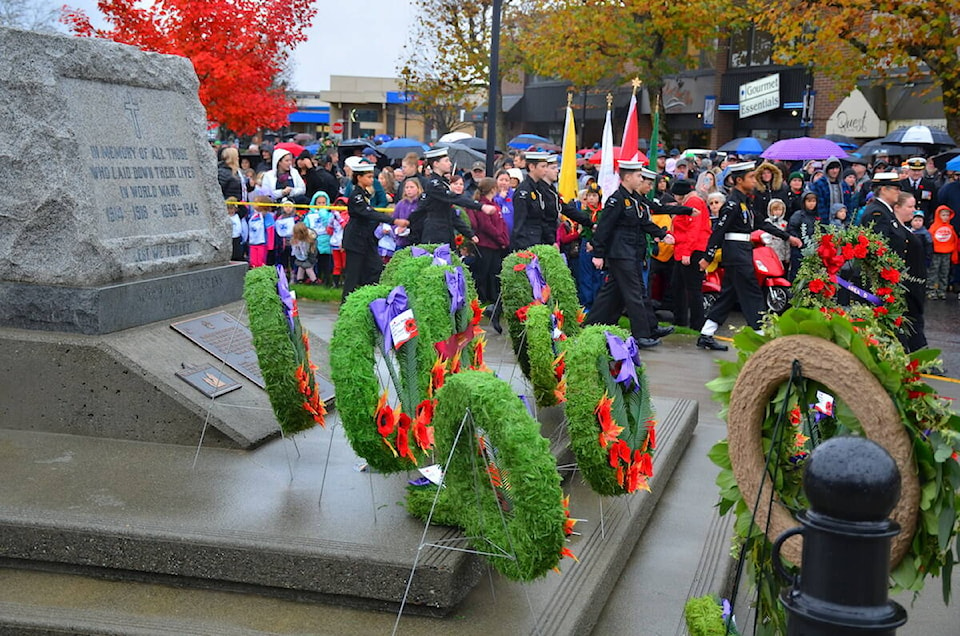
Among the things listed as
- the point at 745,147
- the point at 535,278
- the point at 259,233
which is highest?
the point at 745,147

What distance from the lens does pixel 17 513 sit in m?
4.88

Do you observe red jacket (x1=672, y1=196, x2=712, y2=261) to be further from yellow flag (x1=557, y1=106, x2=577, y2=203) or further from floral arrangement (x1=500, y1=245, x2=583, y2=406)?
floral arrangement (x1=500, y1=245, x2=583, y2=406)

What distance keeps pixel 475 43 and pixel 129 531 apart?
3510 centimetres

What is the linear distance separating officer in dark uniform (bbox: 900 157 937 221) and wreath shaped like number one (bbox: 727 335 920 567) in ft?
49.6

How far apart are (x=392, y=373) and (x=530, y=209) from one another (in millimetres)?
7835

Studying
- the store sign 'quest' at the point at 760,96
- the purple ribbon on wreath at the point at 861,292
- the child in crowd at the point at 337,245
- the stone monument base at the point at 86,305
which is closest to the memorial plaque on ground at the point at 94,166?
the stone monument base at the point at 86,305

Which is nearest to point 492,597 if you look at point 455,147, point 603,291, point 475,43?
point 603,291

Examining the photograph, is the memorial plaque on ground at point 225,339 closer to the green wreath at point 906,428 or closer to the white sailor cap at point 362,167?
the green wreath at point 906,428

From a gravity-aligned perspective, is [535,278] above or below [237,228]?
above

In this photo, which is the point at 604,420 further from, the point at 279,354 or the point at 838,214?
the point at 838,214

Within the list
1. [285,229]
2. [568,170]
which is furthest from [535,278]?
[285,229]

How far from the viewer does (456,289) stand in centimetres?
576

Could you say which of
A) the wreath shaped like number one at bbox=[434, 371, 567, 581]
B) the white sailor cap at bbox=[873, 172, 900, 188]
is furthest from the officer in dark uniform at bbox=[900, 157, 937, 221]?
the wreath shaped like number one at bbox=[434, 371, 567, 581]

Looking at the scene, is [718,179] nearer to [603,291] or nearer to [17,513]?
[603,291]
